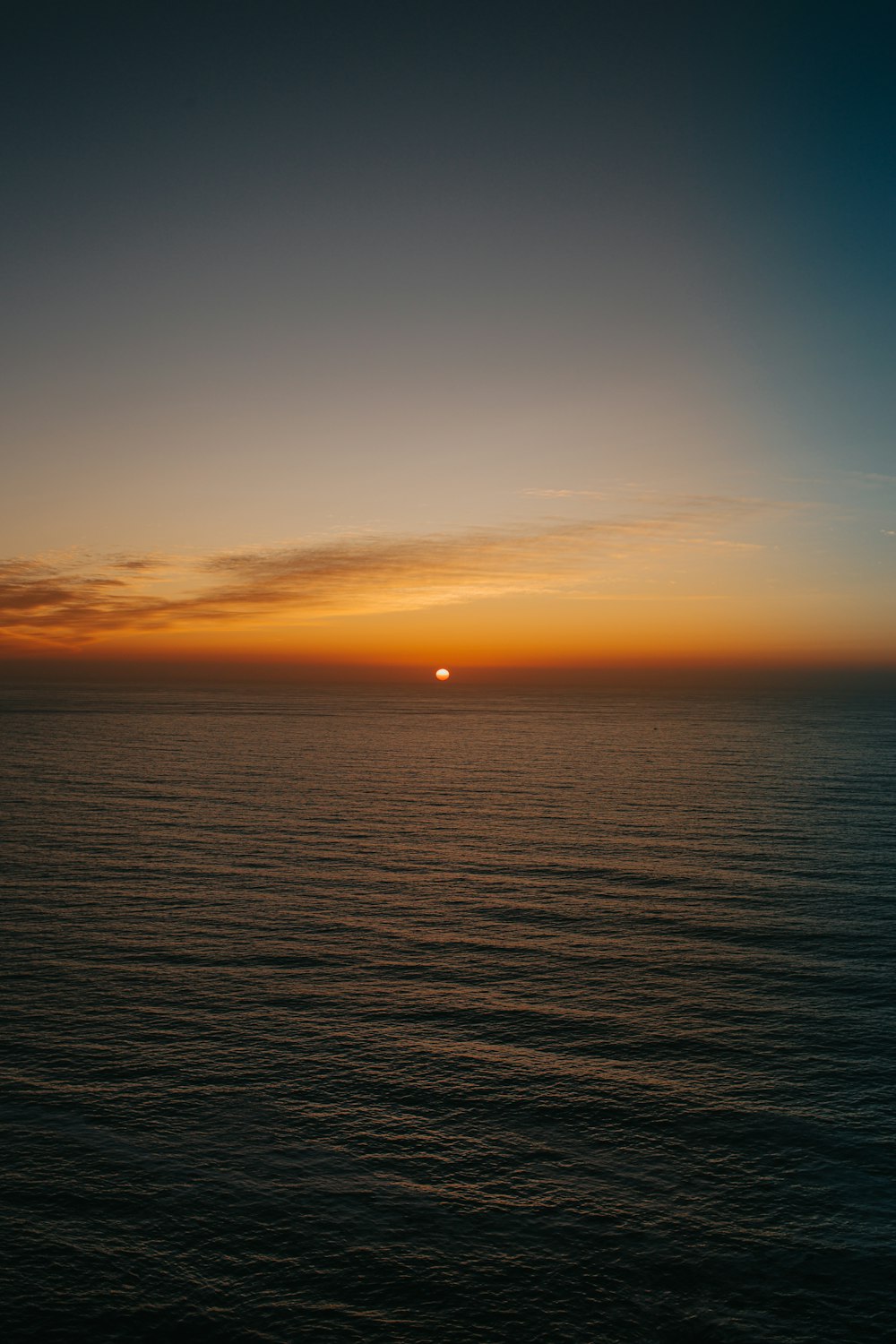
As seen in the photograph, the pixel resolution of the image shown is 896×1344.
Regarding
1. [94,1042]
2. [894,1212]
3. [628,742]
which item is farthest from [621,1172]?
[628,742]

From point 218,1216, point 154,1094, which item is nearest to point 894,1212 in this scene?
point 218,1216

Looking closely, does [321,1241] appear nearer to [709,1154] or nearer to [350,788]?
[709,1154]

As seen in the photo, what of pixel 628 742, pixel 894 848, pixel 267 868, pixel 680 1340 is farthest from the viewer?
pixel 628 742

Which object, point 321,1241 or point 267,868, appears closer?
point 321,1241

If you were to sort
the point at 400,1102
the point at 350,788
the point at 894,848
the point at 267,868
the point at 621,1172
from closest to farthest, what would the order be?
the point at 621,1172
the point at 400,1102
the point at 267,868
the point at 894,848
the point at 350,788

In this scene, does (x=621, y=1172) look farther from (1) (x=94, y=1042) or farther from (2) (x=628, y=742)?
(2) (x=628, y=742)

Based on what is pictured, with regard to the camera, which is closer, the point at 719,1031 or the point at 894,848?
the point at 719,1031
